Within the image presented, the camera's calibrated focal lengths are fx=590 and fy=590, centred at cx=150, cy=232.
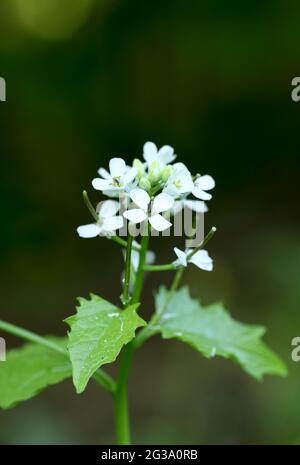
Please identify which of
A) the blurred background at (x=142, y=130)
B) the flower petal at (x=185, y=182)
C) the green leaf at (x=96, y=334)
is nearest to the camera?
the green leaf at (x=96, y=334)

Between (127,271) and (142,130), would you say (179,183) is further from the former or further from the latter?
(142,130)

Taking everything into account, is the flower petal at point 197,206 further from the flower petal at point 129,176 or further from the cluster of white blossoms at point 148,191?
the flower petal at point 129,176

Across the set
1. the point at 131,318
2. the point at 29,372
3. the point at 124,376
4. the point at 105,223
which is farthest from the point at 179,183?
the point at 29,372

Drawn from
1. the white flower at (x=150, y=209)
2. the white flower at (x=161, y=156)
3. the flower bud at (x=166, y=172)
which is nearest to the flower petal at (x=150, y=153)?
the white flower at (x=161, y=156)

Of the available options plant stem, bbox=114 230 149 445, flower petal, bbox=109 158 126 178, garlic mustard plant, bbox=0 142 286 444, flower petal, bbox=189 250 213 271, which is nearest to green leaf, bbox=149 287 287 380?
garlic mustard plant, bbox=0 142 286 444

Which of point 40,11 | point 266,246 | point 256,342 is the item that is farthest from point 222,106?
point 256,342

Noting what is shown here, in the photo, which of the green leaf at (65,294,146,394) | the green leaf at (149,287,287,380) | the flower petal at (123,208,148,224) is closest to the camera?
the green leaf at (65,294,146,394)

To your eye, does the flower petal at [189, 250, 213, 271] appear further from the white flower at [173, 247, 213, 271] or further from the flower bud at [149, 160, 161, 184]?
the flower bud at [149, 160, 161, 184]
